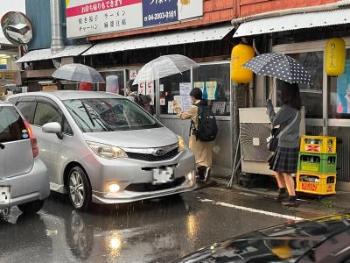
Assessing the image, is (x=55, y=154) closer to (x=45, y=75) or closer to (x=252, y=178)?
(x=252, y=178)

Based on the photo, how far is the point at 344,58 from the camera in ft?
24.5

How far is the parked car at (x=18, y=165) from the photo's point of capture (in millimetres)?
6164

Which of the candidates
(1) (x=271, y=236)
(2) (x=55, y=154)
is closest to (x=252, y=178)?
(2) (x=55, y=154)

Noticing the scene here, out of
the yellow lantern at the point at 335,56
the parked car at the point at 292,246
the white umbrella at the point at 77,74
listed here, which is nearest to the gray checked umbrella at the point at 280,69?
the yellow lantern at the point at 335,56

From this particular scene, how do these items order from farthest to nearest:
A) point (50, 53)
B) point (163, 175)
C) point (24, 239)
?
point (50, 53), point (163, 175), point (24, 239)

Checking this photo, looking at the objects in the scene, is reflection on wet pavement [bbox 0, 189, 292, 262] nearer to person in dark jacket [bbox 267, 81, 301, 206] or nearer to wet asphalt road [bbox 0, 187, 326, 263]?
wet asphalt road [bbox 0, 187, 326, 263]

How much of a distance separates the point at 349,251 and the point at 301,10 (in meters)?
Result: 5.92

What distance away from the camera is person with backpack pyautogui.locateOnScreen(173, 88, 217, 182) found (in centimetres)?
883

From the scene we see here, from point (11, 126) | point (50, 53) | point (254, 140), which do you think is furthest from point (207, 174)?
point (50, 53)

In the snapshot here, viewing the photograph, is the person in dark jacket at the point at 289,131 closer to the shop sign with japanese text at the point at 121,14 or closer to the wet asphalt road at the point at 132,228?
the wet asphalt road at the point at 132,228

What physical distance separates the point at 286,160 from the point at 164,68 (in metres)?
2.81

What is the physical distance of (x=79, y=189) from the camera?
7160mm

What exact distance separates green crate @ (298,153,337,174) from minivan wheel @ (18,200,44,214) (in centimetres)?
386

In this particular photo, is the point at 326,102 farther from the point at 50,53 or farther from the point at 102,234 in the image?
the point at 50,53
